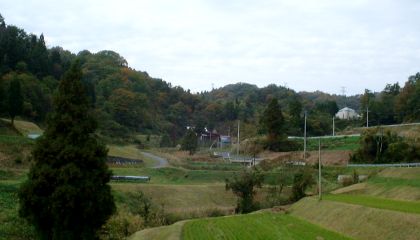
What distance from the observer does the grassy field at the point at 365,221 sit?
19062mm

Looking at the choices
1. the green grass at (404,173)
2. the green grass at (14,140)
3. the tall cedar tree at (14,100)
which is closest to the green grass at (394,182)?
the green grass at (404,173)

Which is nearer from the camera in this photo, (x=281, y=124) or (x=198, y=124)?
(x=281, y=124)

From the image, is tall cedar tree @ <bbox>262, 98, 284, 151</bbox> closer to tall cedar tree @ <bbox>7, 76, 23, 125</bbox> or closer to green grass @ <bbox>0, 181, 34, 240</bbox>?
tall cedar tree @ <bbox>7, 76, 23, 125</bbox>

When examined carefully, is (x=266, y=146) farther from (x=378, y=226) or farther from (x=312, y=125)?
(x=378, y=226)

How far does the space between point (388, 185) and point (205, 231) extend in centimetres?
1406

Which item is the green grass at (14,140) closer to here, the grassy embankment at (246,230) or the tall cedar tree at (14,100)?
the tall cedar tree at (14,100)

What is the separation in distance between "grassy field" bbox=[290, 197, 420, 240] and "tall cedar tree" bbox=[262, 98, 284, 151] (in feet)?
134

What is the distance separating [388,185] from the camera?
113 feet

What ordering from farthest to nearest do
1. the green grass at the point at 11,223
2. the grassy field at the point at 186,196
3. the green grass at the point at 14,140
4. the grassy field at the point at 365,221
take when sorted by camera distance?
1. the green grass at the point at 14,140
2. the grassy field at the point at 186,196
3. the green grass at the point at 11,223
4. the grassy field at the point at 365,221

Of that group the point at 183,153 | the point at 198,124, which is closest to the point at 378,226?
the point at 183,153

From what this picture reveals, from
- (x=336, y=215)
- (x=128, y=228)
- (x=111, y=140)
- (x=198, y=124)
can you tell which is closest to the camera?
(x=336, y=215)

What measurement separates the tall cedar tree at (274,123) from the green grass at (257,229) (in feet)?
Result: 133

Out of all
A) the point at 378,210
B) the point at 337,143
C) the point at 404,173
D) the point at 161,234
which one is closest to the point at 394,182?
the point at 404,173

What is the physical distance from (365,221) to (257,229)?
5.57 metres
